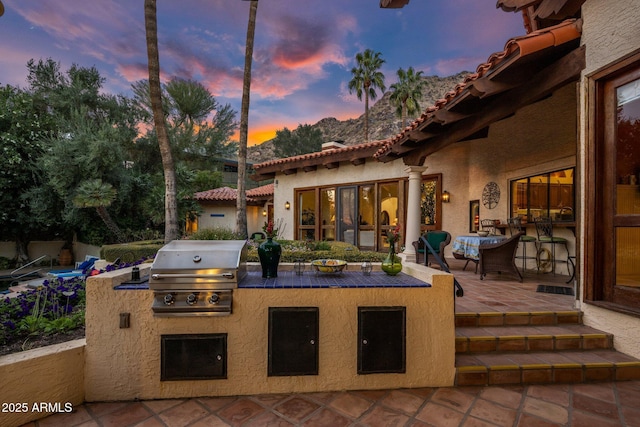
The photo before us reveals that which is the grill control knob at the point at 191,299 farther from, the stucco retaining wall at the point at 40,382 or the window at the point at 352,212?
the window at the point at 352,212

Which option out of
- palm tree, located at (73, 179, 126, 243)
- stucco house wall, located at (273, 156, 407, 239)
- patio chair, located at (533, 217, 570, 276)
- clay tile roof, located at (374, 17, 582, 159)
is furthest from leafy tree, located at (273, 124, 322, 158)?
clay tile roof, located at (374, 17, 582, 159)

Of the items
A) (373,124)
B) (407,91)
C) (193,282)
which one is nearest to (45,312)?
(193,282)

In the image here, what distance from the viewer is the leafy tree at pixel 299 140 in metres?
25.7

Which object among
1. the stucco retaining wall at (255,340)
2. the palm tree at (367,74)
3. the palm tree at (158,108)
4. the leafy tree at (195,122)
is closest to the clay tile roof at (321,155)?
the palm tree at (158,108)

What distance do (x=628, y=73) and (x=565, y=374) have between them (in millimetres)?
2821

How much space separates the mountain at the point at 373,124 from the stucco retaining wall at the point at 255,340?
35.2 metres

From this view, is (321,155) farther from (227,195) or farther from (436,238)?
(227,195)

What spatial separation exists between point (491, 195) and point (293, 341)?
6.25 m

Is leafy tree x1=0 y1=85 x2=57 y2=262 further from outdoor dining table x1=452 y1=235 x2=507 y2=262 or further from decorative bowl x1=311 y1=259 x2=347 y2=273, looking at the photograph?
outdoor dining table x1=452 y1=235 x2=507 y2=262

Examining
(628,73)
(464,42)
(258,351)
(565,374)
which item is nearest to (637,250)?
(565,374)

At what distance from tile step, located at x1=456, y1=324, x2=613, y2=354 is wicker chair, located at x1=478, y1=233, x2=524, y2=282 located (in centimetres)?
186

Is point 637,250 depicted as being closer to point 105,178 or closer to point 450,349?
point 450,349

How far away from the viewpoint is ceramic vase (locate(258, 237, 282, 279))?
273 centimetres

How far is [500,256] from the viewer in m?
4.94
